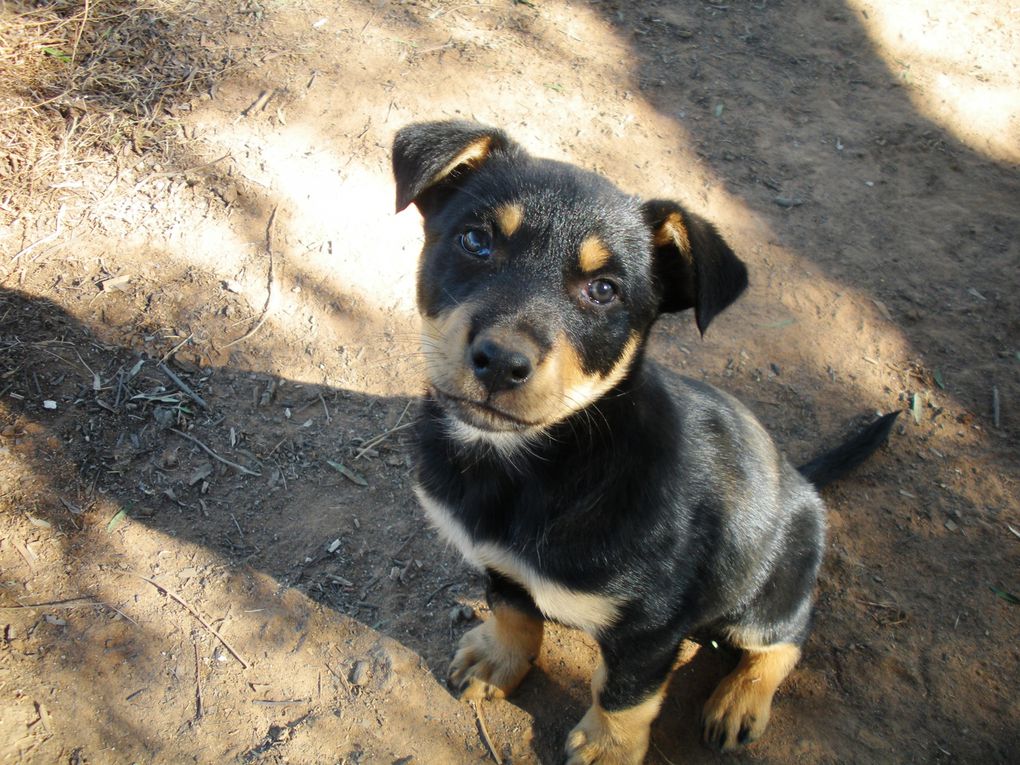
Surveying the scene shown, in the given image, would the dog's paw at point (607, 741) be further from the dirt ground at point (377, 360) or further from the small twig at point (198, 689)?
the small twig at point (198, 689)

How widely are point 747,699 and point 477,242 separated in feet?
7.91

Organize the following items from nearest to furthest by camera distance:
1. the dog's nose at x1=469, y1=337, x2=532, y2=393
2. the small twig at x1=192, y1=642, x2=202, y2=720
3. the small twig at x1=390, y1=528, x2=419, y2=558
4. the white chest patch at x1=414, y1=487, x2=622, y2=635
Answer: the dog's nose at x1=469, y1=337, x2=532, y2=393
the white chest patch at x1=414, y1=487, x2=622, y2=635
the small twig at x1=192, y1=642, x2=202, y2=720
the small twig at x1=390, y1=528, x2=419, y2=558

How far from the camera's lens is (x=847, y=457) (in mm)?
3766

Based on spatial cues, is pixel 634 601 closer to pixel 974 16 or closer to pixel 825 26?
pixel 825 26

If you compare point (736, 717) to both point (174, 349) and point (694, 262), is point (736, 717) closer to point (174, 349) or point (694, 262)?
point (694, 262)

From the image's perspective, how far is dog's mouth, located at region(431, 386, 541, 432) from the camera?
87.3 inches

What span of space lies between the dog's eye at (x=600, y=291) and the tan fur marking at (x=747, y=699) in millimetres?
1893

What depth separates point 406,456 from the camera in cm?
406

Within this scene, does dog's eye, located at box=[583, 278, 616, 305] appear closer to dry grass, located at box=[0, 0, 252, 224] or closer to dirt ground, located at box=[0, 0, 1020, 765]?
dirt ground, located at box=[0, 0, 1020, 765]

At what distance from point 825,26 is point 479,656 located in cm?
731

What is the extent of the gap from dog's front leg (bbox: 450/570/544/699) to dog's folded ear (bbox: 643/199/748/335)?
1540 millimetres

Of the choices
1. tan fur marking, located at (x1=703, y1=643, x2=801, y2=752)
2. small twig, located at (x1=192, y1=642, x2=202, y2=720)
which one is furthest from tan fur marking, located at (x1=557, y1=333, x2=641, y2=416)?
small twig, located at (x1=192, y1=642, x2=202, y2=720)

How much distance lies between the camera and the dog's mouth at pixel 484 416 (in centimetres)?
222

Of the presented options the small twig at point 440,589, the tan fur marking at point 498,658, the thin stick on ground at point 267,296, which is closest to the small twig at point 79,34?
the thin stick on ground at point 267,296
